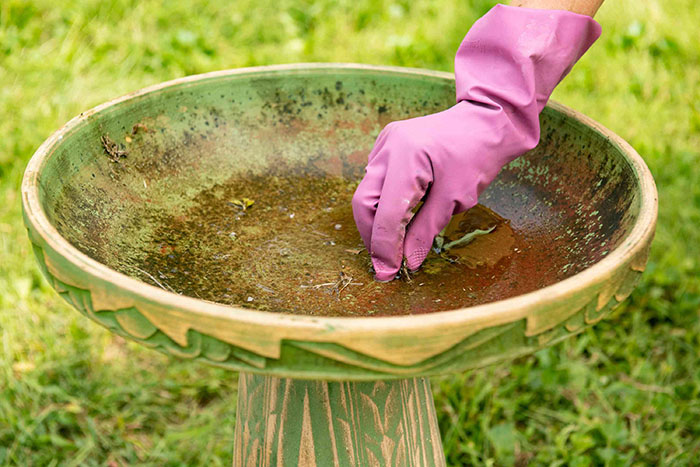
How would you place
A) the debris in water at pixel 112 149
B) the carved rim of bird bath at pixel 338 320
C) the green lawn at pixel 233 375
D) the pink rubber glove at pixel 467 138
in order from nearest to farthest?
the carved rim of bird bath at pixel 338 320, the pink rubber glove at pixel 467 138, the debris in water at pixel 112 149, the green lawn at pixel 233 375

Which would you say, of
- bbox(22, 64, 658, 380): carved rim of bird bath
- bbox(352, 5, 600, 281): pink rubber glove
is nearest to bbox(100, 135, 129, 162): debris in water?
bbox(22, 64, 658, 380): carved rim of bird bath

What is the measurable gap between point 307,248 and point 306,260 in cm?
4

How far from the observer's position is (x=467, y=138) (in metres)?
1.05

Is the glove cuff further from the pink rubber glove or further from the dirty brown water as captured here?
the dirty brown water

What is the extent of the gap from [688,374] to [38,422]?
1.81m

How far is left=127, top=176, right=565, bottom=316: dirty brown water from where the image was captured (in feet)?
3.53

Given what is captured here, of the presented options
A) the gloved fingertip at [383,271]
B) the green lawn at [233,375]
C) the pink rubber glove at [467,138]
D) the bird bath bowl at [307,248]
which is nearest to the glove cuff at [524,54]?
the pink rubber glove at [467,138]

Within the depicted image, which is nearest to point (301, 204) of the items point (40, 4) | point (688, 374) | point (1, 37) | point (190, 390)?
point (190, 390)

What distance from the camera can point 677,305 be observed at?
7.18 feet

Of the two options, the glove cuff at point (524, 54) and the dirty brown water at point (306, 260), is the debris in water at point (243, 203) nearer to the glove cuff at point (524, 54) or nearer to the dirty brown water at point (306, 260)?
the dirty brown water at point (306, 260)

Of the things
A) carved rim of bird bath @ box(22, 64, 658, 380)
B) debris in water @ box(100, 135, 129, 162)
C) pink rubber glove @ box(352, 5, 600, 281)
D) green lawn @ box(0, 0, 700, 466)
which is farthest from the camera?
green lawn @ box(0, 0, 700, 466)

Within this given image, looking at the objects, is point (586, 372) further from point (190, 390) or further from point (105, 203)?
point (105, 203)

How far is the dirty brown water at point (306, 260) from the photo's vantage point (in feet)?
3.53

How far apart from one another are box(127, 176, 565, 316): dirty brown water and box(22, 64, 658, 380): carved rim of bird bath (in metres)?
0.21
